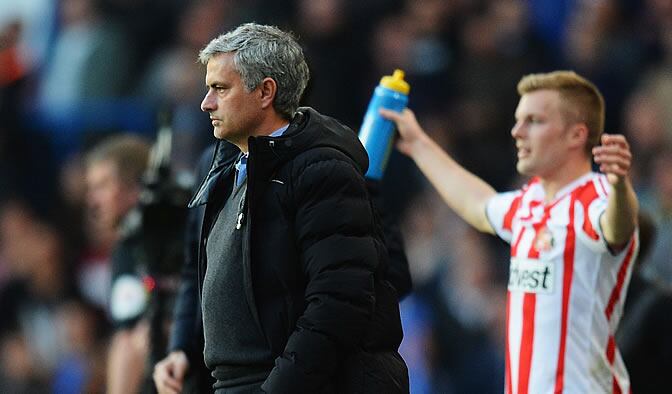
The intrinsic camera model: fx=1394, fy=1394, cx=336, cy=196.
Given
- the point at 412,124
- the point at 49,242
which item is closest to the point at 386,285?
the point at 412,124

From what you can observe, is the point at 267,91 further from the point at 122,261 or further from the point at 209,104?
the point at 122,261

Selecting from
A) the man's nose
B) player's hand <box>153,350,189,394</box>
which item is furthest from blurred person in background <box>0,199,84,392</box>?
the man's nose

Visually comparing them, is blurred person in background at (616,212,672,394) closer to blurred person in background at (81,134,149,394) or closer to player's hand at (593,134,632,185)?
player's hand at (593,134,632,185)

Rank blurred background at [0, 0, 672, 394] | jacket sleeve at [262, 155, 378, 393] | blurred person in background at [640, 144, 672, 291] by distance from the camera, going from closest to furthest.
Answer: jacket sleeve at [262, 155, 378, 393], blurred person in background at [640, 144, 672, 291], blurred background at [0, 0, 672, 394]

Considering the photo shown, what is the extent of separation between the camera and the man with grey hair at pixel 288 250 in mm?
3779

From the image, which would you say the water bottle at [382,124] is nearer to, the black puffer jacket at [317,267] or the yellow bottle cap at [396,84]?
the yellow bottle cap at [396,84]

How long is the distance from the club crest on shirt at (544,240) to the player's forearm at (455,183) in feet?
1.24

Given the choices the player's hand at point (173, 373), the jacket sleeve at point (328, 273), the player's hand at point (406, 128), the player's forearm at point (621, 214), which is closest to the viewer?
the jacket sleeve at point (328, 273)

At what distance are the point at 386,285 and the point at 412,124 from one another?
4.19ft

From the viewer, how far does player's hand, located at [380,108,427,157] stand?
5137 millimetres

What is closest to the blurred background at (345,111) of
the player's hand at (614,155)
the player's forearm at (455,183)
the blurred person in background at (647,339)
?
the blurred person in background at (647,339)

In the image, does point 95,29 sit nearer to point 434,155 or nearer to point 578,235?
point 434,155

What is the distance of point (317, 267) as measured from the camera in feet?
12.5

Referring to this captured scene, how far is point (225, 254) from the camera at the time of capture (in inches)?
157
